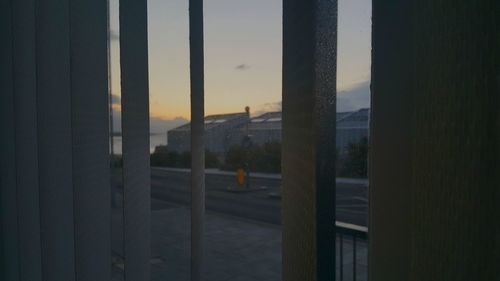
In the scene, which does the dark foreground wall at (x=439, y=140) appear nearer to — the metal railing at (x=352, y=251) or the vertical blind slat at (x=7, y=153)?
the metal railing at (x=352, y=251)

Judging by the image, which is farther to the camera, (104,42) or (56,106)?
(56,106)

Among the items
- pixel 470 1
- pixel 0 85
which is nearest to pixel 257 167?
pixel 0 85

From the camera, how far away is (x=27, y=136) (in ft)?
5.61

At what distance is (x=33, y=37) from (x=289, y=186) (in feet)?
5.19

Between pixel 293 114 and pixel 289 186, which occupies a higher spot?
pixel 293 114

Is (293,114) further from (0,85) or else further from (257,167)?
(257,167)

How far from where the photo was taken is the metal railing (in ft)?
6.81

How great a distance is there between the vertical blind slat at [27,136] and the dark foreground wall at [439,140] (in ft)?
5.53

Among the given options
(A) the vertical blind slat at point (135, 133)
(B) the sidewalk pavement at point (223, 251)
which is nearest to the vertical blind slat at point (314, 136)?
(A) the vertical blind slat at point (135, 133)

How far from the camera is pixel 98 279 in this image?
4.64 ft

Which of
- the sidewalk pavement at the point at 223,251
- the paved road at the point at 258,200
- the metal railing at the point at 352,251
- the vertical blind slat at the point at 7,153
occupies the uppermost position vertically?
the vertical blind slat at the point at 7,153

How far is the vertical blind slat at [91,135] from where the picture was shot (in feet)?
4.55

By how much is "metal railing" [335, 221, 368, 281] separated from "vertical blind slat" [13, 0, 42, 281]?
58.3 inches

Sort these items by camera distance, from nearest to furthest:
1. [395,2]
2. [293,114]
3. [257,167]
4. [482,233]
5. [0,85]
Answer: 1. [482,233]
2. [395,2]
3. [293,114]
4. [0,85]
5. [257,167]
